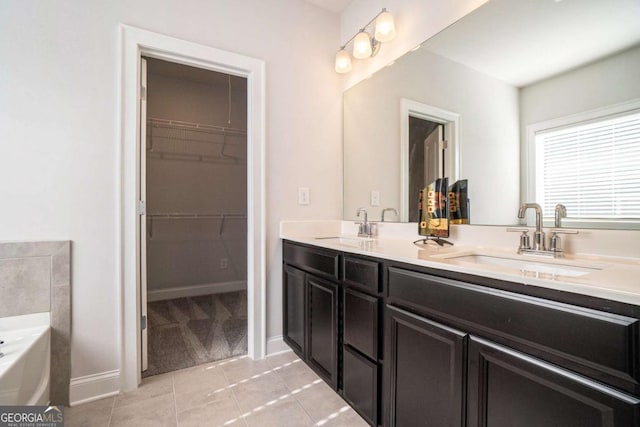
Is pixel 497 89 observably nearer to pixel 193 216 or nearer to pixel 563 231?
→ pixel 563 231

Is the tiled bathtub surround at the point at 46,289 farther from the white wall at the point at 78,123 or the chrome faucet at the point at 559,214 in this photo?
the chrome faucet at the point at 559,214

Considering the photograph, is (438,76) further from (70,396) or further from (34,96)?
(70,396)

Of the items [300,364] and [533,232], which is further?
[300,364]

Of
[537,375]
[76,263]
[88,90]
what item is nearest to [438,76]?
[537,375]

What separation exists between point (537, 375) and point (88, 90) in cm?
222

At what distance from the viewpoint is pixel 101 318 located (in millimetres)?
1579

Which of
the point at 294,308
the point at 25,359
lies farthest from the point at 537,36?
the point at 25,359

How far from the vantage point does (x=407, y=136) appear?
190 cm

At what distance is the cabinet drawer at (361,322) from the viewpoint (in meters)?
1.27

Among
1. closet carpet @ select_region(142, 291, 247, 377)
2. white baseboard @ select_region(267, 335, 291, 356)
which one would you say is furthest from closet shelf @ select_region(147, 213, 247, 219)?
white baseboard @ select_region(267, 335, 291, 356)

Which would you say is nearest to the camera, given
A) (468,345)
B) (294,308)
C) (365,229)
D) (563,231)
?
(468,345)

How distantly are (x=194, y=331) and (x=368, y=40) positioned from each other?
8.51 feet

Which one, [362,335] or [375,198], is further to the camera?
[375,198]

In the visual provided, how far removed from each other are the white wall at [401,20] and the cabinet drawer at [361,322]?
1.53 meters
